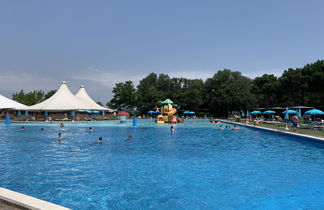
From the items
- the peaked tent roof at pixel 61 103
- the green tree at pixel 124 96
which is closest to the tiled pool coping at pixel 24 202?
the peaked tent roof at pixel 61 103

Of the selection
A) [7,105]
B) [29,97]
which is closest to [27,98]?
[29,97]

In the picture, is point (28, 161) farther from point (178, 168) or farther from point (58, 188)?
point (178, 168)

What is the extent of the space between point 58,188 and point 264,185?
6.24 m

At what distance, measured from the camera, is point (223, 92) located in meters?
63.1

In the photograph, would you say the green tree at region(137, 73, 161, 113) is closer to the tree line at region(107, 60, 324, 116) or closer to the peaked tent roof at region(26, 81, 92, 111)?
the tree line at region(107, 60, 324, 116)

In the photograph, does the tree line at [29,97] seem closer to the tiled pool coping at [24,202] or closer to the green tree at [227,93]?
→ the green tree at [227,93]

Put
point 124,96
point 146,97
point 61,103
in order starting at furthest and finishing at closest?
1. point 124,96
2. point 146,97
3. point 61,103

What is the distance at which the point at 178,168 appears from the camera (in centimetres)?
1012

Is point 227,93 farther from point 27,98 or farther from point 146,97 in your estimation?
point 27,98

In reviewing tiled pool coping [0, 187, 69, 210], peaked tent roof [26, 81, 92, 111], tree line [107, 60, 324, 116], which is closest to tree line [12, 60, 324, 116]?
tree line [107, 60, 324, 116]

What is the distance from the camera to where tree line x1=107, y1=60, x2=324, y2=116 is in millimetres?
49875

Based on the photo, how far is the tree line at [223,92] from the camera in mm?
49875

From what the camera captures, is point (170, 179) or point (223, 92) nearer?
point (170, 179)

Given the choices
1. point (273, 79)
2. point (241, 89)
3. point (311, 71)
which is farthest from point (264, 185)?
point (241, 89)
